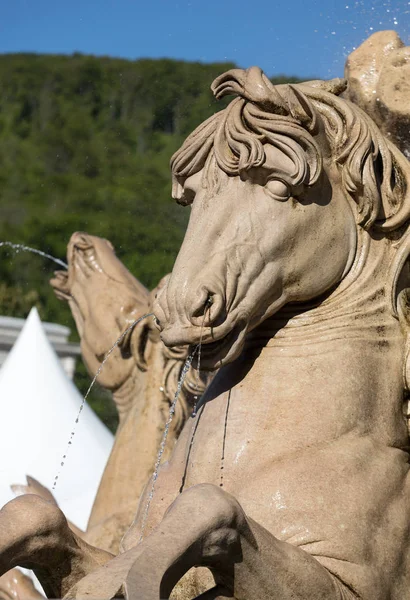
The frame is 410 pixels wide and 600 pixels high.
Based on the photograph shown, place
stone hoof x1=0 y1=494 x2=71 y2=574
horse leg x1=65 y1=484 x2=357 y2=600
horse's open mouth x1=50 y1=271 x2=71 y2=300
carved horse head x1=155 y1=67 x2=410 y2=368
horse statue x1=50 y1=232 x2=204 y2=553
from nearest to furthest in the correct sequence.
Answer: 1. horse leg x1=65 y1=484 x2=357 y2=600
2. stone hoof x1=0 y1=494 x2=71 y2=574
3. carved horse head x1=155 y1=67 x2=410 y2=368
4. horse statue x1=50 y1=232 x2=204 y2=553
5. horse's open mouth x1=50 y1=271 x2=71 y2=300

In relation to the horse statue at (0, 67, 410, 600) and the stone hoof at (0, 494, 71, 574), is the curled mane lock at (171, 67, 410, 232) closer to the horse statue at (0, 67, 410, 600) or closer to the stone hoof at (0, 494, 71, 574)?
the horse statue at (0, 67, 410, 600)

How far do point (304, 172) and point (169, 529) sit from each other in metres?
1.09

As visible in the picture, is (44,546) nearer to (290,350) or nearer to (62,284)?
(290,350)

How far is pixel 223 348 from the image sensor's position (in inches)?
139

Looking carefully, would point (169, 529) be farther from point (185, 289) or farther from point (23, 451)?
point (23, 451)

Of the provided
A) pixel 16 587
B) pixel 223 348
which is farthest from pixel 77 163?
pixel 223 348

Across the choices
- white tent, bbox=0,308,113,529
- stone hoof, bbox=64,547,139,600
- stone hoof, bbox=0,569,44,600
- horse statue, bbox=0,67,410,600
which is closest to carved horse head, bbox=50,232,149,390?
white tent, bbox=0,308,113,529

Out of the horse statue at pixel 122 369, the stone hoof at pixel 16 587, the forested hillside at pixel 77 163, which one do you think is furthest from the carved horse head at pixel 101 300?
the forested hillside at pixel 77 163

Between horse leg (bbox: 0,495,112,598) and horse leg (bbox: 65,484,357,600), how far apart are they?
0.29m

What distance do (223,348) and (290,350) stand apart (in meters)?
0.24

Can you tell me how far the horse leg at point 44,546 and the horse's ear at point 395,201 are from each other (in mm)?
1214

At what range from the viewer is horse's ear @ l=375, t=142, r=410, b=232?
12.5ft

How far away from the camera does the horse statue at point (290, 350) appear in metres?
3.34

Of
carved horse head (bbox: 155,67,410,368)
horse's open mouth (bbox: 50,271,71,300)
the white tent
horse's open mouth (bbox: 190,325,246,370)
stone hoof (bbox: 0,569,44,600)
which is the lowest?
the white tent
